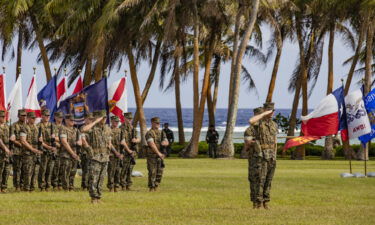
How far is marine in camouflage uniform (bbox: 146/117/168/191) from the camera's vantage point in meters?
20.0

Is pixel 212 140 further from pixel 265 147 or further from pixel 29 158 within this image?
pixel 265 147

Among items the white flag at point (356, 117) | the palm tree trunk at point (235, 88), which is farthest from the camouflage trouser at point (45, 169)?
the palm tree trunk at point (235, 88)

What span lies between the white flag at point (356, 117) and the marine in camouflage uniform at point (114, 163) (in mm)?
8532

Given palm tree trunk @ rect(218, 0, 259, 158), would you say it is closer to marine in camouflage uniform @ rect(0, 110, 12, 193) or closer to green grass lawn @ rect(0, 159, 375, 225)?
green grass lawn @ rect(0, 159, 375, 225)

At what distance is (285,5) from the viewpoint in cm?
4222

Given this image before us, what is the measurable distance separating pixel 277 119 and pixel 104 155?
38275mm

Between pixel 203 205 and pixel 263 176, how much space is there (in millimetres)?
1660

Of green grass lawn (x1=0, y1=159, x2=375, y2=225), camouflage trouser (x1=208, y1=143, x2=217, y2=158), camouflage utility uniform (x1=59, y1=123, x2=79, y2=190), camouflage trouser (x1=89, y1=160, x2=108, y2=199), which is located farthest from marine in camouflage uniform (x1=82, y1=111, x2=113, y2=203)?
camouflage trouser (x1=208, y1=143, x2=217, y2=158)

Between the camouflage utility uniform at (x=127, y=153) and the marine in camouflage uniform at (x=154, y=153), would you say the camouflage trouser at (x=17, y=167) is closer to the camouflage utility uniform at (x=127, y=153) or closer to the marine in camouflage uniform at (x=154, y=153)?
the camouflage utility uniform at (x=127, y=153)

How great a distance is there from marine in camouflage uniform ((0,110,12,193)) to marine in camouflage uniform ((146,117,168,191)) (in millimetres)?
3004

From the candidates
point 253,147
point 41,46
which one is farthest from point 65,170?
point 41,46

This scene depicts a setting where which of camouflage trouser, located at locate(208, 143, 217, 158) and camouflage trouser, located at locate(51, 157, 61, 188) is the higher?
camouflage trouser, located at locate(208, 143, 217, 158)

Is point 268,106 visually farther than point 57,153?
No

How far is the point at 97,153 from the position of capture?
55.3 feet
